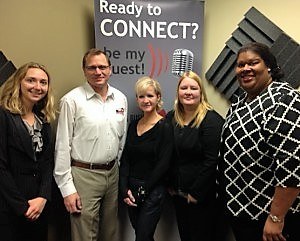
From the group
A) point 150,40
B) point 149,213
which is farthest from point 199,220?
point 150,40

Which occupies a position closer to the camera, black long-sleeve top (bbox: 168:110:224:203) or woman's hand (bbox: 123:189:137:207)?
black long-sleeve top (bbox: 168:110:224:203)

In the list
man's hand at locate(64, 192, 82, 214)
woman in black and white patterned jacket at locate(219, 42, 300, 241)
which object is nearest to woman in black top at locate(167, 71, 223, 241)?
woman in black and white patterned jacket at locate(219, 42, 300, 241)

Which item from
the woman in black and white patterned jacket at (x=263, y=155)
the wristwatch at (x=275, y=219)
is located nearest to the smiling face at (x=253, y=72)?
the woman in black and white patterned jacket at (x=263, y=155)

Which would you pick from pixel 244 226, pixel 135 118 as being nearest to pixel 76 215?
pixel 135 118

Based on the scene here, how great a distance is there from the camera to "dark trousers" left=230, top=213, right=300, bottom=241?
1.65m

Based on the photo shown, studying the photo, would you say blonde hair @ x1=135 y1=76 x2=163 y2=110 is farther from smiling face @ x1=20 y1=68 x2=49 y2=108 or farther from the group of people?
smiling face @ x1=20 y1=68 x2=49 y2=108

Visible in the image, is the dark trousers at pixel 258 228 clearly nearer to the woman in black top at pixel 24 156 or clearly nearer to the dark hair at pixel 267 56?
the dark hair at pixel 267 56

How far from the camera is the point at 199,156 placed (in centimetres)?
206

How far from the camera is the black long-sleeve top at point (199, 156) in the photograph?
2006mm

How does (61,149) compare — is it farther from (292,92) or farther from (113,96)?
(292,92)

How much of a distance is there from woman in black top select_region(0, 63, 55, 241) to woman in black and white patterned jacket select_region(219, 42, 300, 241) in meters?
1.03

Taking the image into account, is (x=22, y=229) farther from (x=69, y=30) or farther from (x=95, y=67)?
(x=69, y=30)

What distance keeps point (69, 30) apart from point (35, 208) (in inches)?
49.4

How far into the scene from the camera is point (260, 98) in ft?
5.32
